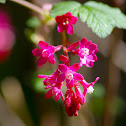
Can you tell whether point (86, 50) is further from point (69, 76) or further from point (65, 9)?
point (65, 9)

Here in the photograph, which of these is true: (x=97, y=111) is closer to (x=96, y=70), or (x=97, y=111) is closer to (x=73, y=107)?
(x=96, y=70)

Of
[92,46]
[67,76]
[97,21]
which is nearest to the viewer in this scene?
[67,76]

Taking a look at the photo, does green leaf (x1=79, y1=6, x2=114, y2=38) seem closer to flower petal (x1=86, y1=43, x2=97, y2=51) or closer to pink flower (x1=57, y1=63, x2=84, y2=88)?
flower petal (x1=86, y1=43, x2=97, y2=51)

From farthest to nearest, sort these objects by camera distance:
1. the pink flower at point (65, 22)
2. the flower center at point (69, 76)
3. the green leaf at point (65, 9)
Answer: the green leaf at point (65, 9) < the pink flower at point (65, 22) < the flower center at point (69, 76)

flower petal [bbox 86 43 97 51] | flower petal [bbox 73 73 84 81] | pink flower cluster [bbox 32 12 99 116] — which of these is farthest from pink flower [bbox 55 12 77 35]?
flower petal [bbox 73 73 84 81]

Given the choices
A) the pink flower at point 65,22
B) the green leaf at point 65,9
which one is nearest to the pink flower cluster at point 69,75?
the pink flower at point 65,22

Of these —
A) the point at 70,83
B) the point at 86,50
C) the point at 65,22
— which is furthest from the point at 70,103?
the point at 65,22

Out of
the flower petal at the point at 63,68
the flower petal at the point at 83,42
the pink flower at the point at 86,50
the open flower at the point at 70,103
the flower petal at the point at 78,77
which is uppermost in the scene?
the flower petal at the point at 83,42

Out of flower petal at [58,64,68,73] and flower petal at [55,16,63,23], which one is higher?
flower petal at [55,16,63,23]

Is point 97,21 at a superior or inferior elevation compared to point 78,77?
superior

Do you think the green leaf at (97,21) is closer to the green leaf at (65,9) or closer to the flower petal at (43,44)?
the green leaf at (65,9)

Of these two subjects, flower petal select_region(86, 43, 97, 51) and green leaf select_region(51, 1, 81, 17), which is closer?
flower petal select_region(86, 43, 97, 51)

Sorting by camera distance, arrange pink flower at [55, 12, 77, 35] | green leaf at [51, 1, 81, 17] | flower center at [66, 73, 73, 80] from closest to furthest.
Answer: flower center at [66, 73, 73, 80] < pink flower at [55, 12, 77, 35] < green leaf at [51, 1, 81, 17]
